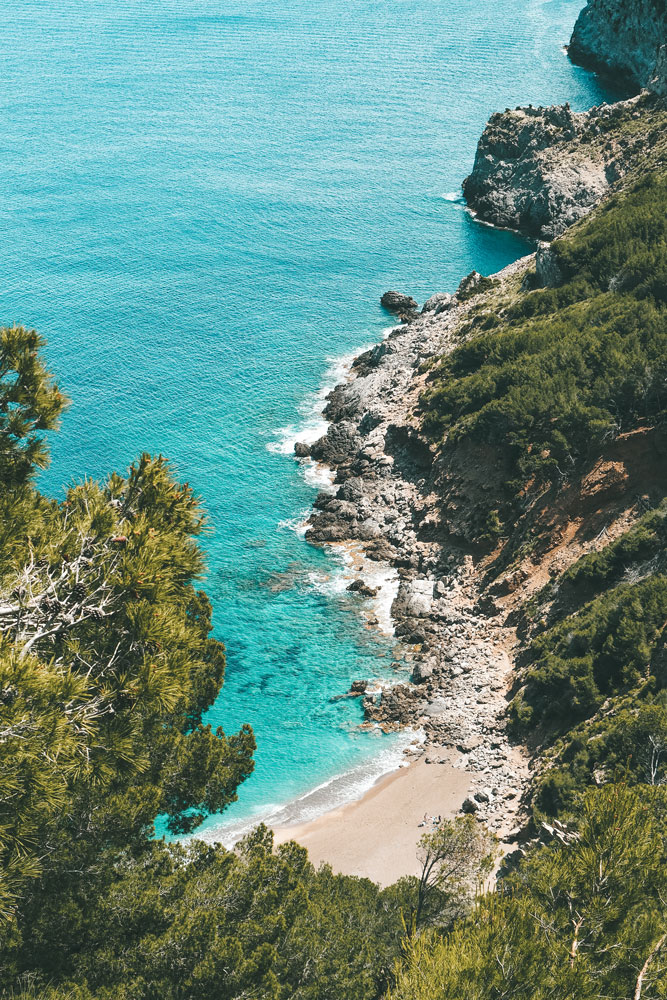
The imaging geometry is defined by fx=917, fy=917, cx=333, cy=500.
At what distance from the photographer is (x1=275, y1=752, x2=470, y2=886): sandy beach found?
114 ft

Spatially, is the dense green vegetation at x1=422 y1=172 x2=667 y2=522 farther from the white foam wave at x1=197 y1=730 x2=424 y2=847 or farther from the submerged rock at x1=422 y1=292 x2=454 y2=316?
the white foam wave at x1=197 y1=730 x2=424 y2=847

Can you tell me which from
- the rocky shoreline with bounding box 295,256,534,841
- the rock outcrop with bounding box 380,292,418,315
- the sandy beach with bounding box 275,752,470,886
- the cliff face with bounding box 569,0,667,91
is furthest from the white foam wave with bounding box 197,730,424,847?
the cliff face with bounding box 569,0,667,91

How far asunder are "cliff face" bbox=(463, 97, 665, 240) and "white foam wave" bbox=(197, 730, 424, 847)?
60.9 m

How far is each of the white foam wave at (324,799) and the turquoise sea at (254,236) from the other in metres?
0.15

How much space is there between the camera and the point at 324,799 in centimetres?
3853

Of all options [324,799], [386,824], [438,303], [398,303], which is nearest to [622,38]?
[398,303]

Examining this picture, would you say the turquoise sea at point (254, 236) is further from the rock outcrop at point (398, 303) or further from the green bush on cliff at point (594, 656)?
the green bush on cliff at point (594, 656)

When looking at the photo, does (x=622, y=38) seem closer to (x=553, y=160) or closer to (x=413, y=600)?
(x=553, y=160)

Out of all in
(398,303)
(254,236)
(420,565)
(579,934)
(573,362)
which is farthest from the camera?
(254,236)

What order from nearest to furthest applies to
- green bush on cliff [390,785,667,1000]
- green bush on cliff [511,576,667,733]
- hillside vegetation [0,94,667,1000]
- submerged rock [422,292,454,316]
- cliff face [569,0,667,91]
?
hillside vegetation [0,94,667,1000], green bush on cliff [390,785,667,1000], green bush on cliff [511,576,667,733], submerged rock [422,292,454,316], cliff face [569,0,667,91]

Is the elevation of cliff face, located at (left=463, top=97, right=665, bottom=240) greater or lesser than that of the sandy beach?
greater

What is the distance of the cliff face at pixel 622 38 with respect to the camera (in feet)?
390

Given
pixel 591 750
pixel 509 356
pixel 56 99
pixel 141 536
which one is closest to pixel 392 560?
pixel 509 356

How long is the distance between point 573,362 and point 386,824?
26.5 metres
